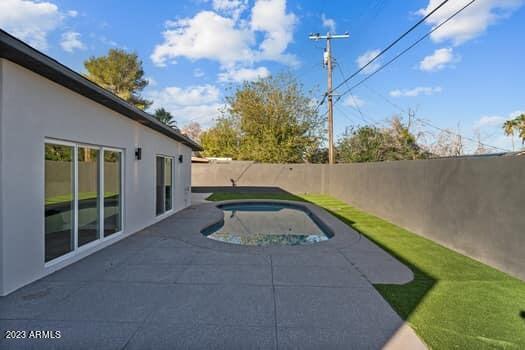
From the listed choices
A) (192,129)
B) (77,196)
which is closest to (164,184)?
(77,196)

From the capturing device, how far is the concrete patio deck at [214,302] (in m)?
2.75

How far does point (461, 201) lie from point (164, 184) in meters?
8.30

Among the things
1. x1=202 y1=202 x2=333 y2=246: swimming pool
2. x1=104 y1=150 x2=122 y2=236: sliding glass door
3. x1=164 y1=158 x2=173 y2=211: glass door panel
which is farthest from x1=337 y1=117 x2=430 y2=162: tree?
x1=104 y1=150 x2=122 y2=236: sliding glass door

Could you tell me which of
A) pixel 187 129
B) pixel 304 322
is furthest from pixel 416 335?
pixel 187 129

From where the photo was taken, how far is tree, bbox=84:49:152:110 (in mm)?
21539

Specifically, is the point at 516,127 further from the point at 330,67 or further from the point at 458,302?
the point at 458,302

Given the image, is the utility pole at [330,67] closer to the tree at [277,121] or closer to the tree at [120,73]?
the tree at [277,121]

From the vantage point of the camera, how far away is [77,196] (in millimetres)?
5000

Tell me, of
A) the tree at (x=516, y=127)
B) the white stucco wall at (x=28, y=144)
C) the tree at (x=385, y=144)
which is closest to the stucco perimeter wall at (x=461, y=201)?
the white stucco wall at (x=28, y=144)

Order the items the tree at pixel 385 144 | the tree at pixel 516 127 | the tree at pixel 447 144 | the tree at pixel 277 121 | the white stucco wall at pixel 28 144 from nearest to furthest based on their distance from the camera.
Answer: the white stucco wall at pixel 28 144 < the tree at pixel 447 144 < the tree at pixel 385 144 < the tree at pixel 516 127 < the tree at pixel 277 121

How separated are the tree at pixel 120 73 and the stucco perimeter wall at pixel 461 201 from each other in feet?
62.4

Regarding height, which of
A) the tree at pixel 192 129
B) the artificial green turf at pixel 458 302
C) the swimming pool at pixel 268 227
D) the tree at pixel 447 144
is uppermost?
the tree at pixel 192 129

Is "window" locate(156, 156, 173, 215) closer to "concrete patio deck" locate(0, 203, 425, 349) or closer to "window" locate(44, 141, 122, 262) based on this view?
"window" locate(44, 141, 122, 262)

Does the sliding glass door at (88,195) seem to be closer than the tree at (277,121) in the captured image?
Yes
